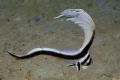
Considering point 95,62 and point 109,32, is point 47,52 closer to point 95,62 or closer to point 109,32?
point 95,62

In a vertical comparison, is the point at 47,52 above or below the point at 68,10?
below

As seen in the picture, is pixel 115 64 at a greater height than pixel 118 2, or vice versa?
pixel 118 2

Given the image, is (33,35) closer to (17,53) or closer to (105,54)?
(17,53)

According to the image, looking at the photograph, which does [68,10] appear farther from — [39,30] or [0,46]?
[0,46]

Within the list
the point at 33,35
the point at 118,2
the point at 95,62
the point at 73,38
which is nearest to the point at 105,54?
the point at 95,62

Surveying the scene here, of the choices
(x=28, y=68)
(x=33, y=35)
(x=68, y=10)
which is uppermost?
(x=68, y=10)

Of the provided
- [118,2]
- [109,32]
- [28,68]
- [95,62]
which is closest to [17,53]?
[28,68]

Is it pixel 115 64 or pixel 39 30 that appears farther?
pixel 39 30

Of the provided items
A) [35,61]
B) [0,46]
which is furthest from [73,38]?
[0,46]
